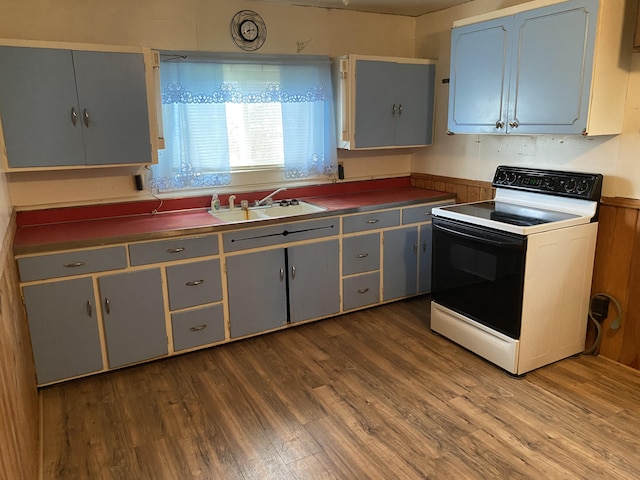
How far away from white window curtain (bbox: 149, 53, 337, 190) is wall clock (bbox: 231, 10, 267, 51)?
14 centimetres

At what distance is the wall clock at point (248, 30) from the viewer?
3.43 meters

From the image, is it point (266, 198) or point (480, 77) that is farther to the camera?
point (266, 198)

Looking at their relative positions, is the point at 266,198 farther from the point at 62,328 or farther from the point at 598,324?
the point at 598,324

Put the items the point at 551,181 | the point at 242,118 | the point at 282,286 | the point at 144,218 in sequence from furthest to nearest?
the point at 242,118
the point at 282,286
the point at 144,218
the point at 551,181

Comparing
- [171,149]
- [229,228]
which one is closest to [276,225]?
[229,228]

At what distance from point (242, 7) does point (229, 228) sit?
5.31 ft

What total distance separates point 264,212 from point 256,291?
633 mm

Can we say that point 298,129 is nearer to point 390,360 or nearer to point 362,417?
point 390,360

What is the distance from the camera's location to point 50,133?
272cm

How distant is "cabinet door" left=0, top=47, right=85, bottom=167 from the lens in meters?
2.60

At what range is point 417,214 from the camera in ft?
12.6

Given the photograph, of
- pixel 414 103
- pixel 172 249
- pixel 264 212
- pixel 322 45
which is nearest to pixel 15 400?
pixel 172 249

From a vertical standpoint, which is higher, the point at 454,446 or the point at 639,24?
the point at 639,24

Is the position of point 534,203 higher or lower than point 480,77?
lower
